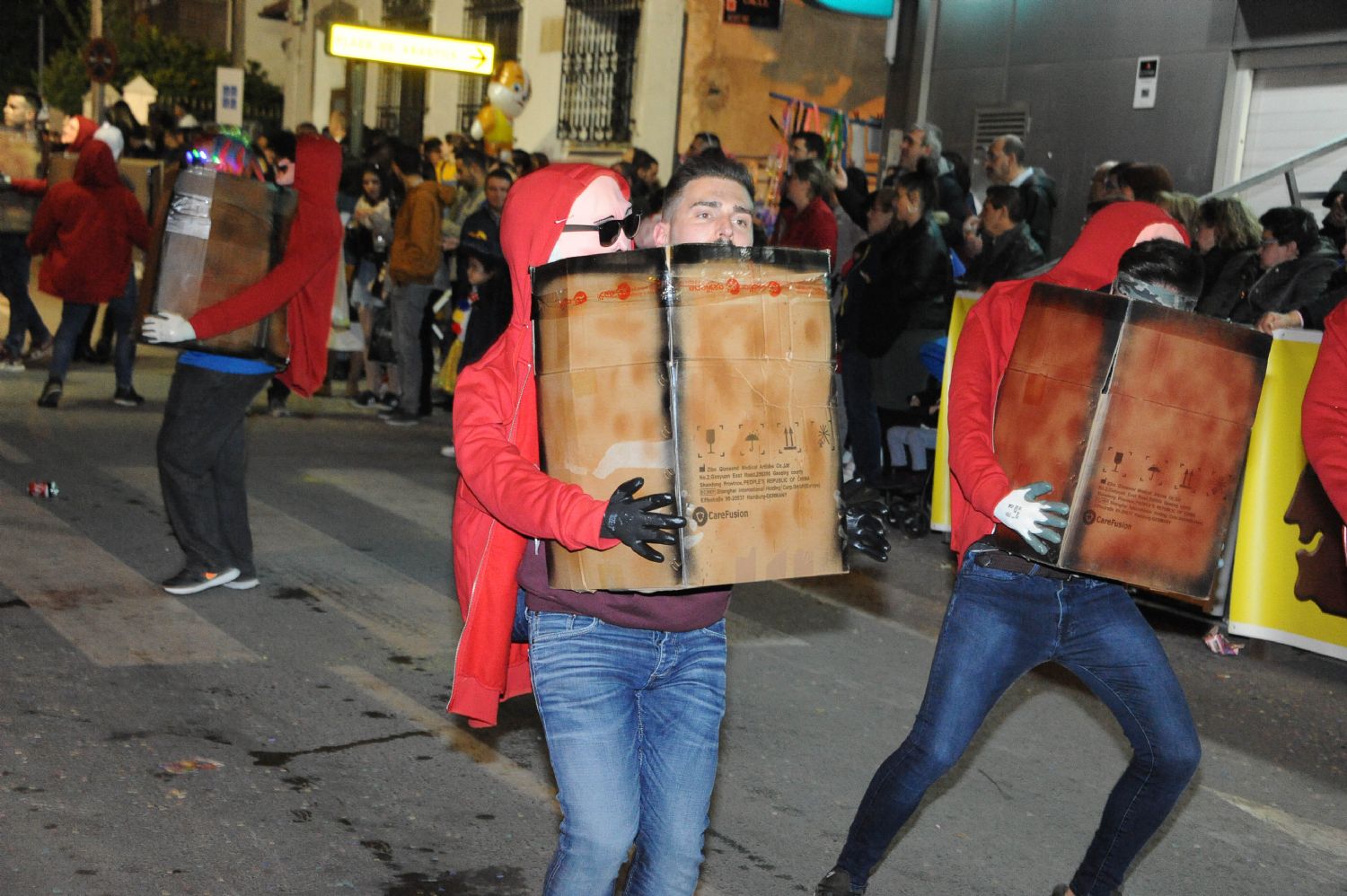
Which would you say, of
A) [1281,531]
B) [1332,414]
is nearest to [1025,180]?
[1281,531]

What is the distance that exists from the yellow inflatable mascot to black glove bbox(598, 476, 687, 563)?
789 inches

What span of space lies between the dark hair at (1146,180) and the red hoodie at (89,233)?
725 cm

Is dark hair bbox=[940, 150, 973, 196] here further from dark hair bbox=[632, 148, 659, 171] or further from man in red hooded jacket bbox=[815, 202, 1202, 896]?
man in red hooded jacket bbox=[815, 202, 1202, 896]

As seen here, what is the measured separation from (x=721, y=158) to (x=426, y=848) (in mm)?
2133

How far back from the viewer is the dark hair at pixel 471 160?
12.0 m

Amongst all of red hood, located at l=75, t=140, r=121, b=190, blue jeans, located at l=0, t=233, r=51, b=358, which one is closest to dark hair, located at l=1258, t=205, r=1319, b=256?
red hood, located at l=75, t=140, r=121, b=190

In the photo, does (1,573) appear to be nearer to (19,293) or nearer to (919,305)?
(919,305)

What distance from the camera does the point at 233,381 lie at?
626cm

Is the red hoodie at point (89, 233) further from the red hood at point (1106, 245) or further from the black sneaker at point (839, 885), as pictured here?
the black sneaker at point (839, 885)

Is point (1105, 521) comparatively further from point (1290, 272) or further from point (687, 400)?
point (1290, 272)

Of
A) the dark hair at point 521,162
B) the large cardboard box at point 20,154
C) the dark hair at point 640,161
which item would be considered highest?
the dark hair at point 640,161

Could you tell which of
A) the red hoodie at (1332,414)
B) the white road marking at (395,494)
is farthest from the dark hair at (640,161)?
the red hoodie at (1332,414)

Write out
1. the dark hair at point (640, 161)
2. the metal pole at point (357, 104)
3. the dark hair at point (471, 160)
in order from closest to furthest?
the dark hair at point (471, 160) → the dark hair at point (640, 161) → the metal pole at point (357, 104)

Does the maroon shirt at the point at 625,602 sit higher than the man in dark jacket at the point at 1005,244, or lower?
lower
